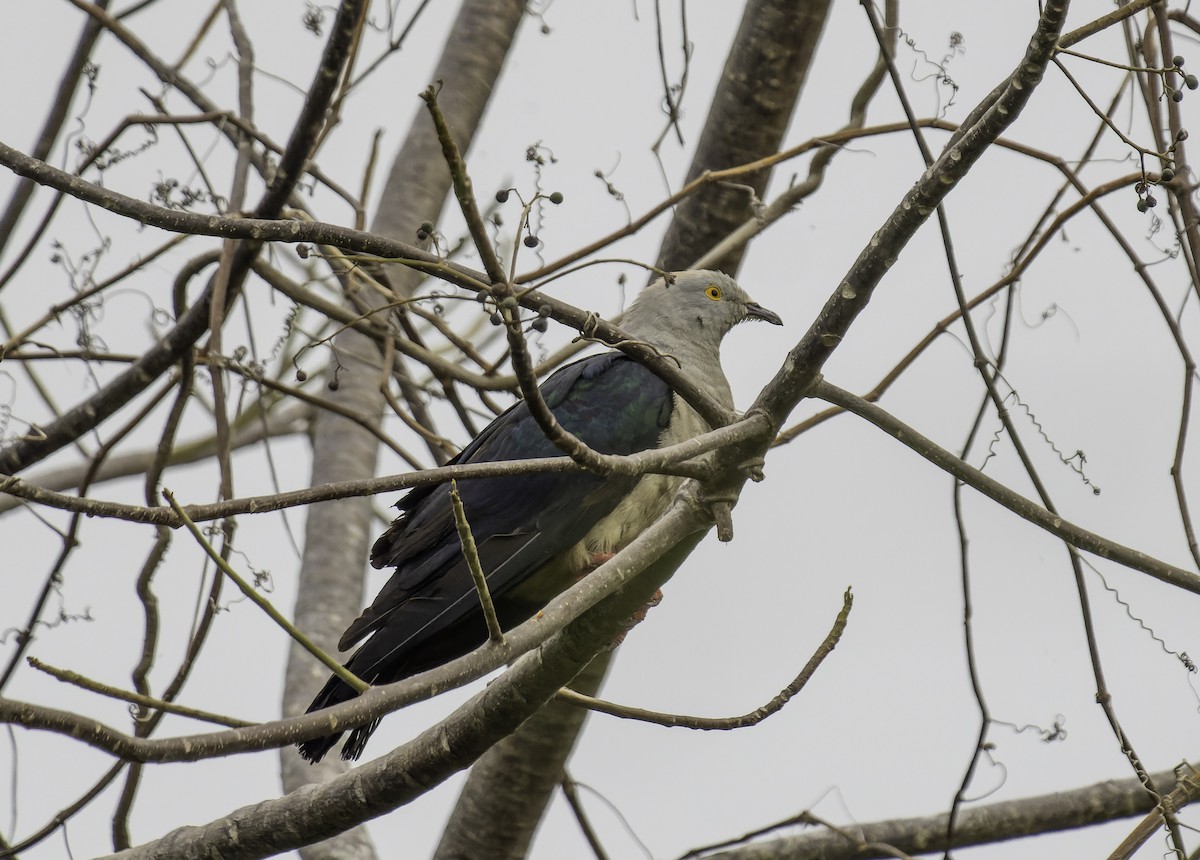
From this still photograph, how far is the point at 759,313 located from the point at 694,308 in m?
0.30

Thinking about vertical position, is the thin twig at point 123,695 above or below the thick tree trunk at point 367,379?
below

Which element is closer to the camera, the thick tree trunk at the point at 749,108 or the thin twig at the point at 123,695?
the thin twig at the point at 123,695

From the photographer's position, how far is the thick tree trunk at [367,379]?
4879 mm

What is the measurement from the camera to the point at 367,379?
5438 millimetres

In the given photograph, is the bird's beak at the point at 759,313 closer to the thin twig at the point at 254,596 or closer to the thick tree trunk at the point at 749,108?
the thick tree trunk at the point at 749,108

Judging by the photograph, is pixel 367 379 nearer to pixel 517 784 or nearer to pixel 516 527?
pixel 516 527

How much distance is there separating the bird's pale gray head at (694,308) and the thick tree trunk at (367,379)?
102 cm

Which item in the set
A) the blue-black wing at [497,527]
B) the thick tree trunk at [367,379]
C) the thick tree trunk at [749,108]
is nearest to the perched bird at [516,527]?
the blue-black wing at [497,527]

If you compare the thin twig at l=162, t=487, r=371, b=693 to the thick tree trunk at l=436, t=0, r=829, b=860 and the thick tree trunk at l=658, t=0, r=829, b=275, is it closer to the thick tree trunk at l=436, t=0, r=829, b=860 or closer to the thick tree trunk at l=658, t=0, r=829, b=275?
the thick tree trunk at l=436, t=0, r=829, b=860

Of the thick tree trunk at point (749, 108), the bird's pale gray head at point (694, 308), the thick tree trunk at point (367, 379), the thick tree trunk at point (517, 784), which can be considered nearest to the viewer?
the thick tree trunk at point (517, 784)

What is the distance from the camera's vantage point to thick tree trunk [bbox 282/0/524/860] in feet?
16.0

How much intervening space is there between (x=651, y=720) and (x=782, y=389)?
76cm

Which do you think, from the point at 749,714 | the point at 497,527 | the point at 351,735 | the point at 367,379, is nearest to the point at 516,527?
the point at 497,527

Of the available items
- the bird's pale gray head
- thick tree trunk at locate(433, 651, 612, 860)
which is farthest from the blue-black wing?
the bird's pale gray head
